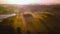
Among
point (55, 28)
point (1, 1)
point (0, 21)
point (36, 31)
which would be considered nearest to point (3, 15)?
point (0, 21)

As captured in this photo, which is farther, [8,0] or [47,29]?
[8,0]

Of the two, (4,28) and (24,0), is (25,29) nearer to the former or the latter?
(4,28)

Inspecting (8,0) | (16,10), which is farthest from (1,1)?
(16,10)

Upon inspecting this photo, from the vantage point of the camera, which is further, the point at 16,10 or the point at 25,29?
the point at 16,10

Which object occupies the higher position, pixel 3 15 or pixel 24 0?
pixel 24 0

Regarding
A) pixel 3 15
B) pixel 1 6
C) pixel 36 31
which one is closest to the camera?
pixel 36 31

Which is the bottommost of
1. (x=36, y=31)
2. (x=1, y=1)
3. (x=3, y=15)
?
(x=36, y=31)

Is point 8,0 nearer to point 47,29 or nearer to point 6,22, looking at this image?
point 6,22

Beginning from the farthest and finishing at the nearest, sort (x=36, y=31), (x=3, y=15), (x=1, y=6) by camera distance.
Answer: (x=1, y=6)
(x=3, y=15)
(x=36, y=31)
